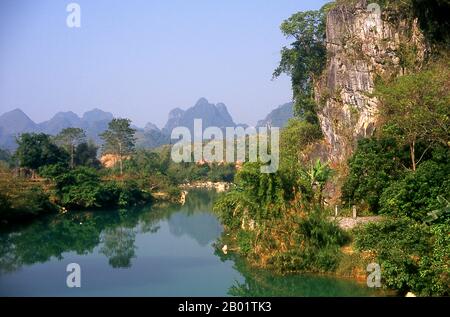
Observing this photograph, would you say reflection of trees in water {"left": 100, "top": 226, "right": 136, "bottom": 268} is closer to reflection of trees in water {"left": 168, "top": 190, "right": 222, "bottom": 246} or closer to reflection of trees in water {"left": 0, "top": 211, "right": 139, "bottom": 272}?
reflection of trees in water {"left": 0, "top": 211, "right": 139, "bottom": 272}

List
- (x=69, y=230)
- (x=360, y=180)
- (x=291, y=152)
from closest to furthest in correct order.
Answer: (x=360, y=180)
(x=69, y=230)
(x=291, y=152)

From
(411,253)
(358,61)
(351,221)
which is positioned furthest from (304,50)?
(411,253)

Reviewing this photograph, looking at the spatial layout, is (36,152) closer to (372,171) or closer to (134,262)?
(134,262)

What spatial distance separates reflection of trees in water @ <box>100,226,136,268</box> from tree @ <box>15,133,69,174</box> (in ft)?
22.8

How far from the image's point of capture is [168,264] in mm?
10641

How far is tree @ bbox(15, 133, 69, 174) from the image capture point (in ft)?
69.3

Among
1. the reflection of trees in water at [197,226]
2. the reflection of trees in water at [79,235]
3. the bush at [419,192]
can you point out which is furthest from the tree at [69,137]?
the bush at [419,192]

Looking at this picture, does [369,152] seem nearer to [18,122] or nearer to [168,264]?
[168,264]

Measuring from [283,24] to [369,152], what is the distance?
851 cm

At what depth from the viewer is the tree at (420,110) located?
9.67 metres

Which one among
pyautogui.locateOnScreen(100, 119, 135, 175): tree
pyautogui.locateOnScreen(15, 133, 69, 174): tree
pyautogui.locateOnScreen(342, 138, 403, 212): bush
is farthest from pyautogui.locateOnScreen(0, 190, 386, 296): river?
pyautogui.locateOnScreen(100, 119, 135, 175): tree

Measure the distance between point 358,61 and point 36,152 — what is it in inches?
531

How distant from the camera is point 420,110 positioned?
979 cm

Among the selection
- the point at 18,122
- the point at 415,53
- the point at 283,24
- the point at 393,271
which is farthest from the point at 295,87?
the point at 18,122
